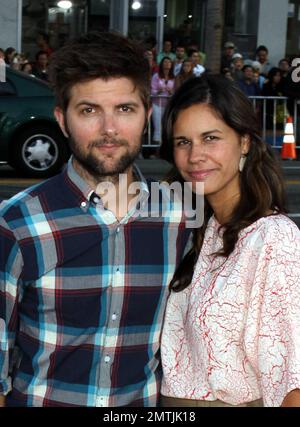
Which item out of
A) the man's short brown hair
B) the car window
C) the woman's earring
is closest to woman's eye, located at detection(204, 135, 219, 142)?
the woman's earring

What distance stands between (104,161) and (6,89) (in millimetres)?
8959

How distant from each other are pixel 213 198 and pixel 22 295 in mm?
694

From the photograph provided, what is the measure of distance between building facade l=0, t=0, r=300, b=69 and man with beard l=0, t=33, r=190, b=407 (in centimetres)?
1779

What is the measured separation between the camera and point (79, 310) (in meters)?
2.44

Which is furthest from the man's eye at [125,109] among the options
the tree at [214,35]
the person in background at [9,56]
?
the tree at [214,35]

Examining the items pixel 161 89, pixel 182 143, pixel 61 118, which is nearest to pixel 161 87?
pixel 161 89

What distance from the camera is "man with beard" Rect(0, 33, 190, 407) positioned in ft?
8.00

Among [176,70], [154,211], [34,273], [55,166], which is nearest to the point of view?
[34,273]

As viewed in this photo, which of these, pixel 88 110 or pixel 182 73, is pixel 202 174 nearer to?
pixel 88 110

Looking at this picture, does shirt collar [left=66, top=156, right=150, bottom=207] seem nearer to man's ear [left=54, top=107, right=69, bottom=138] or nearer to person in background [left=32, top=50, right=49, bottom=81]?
man's ear [left=54, top=107, right=69, bottom=138]

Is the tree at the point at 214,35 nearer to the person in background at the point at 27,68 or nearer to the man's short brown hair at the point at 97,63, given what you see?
the person in background at the point at 27,68

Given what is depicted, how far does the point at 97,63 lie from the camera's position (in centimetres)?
248
